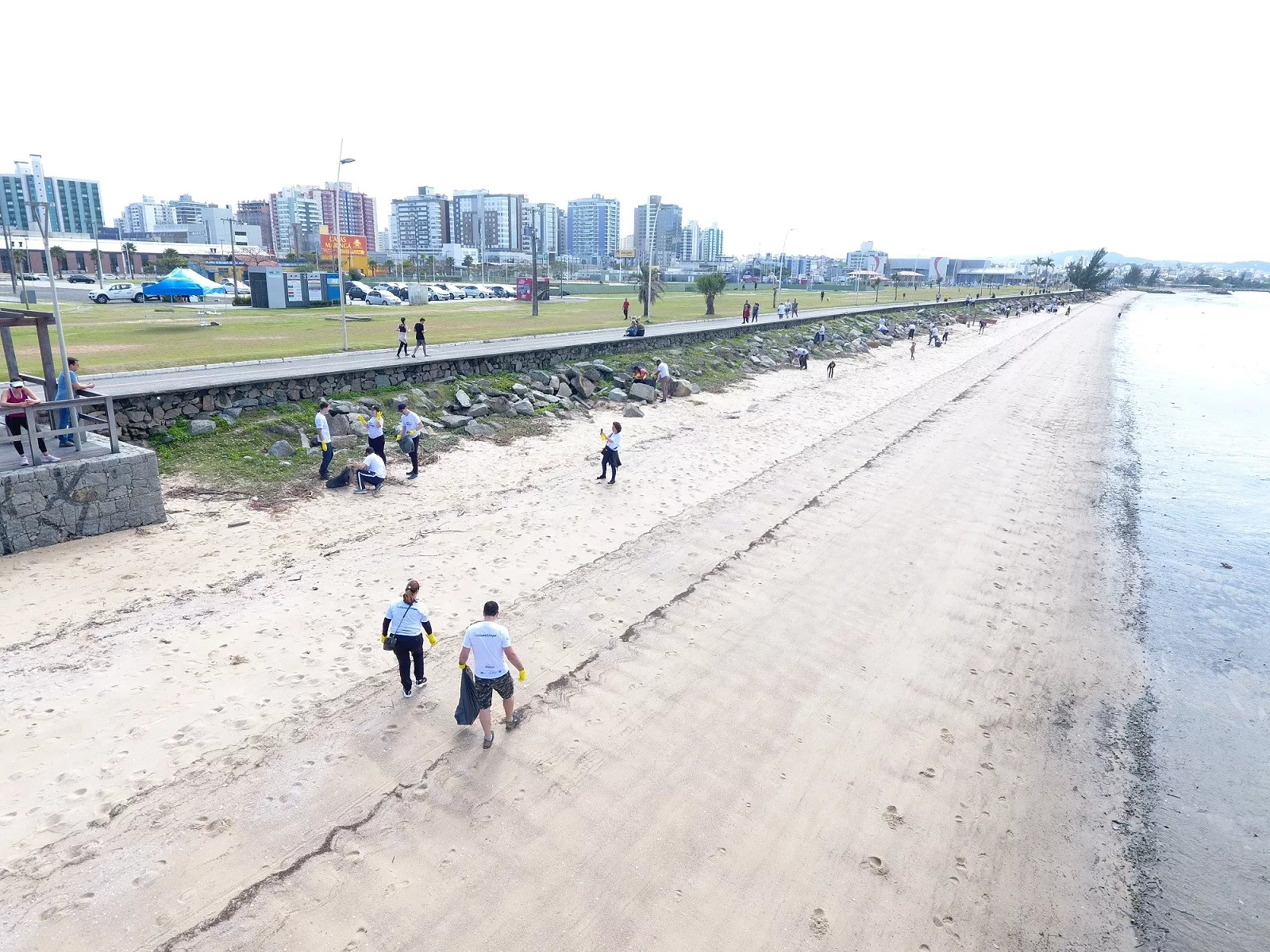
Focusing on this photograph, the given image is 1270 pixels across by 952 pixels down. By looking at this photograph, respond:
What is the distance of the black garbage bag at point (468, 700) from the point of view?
7.02 meters

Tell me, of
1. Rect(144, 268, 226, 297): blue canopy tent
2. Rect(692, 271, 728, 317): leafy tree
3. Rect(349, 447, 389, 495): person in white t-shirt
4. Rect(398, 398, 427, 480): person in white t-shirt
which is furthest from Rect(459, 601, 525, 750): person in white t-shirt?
Rect(692, 271, 728, 317): leafy tree

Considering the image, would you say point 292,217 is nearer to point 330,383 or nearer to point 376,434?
point 330,383

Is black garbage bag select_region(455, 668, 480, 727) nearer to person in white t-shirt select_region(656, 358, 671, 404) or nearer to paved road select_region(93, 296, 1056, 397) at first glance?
paved road select_region(93, 296, 1056, 397)

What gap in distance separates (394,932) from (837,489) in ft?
43.7

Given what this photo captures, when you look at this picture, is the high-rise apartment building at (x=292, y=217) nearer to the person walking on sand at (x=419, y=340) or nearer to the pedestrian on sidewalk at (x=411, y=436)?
the person walking on sand at (x=419, y=340)

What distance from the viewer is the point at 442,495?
14766mm

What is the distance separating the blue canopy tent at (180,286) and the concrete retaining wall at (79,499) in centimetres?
3461

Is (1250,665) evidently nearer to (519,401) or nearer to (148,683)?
(148,683)

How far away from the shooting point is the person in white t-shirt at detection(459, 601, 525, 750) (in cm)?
687

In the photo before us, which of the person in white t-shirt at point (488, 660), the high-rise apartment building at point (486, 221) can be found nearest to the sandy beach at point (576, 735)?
the person in white t-shirt at point (488, 660)

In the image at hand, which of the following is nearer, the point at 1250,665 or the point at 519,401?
the point at 1250,665

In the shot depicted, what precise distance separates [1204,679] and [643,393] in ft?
57.0

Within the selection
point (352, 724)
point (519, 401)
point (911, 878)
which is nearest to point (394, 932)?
point (352, 724)

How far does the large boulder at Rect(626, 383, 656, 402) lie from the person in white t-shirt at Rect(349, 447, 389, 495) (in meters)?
11.5
